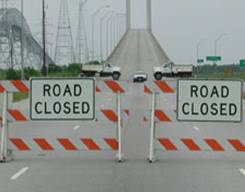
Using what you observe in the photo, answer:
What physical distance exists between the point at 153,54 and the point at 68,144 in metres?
157

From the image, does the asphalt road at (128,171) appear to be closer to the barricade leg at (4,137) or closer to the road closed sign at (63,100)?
the barricade leg at (4,137)

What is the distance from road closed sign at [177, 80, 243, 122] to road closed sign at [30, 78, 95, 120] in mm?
1856

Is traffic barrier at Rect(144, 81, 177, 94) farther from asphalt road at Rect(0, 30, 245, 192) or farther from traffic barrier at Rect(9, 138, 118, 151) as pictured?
traffic barrier at Rect(9, 138, 118, 151)

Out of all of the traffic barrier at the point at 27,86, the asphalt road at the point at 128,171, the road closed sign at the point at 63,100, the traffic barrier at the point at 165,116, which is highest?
the traffic barrier at the point at 27,86

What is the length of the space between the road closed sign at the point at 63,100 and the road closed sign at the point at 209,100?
6.09 ft

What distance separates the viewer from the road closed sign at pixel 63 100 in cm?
1627

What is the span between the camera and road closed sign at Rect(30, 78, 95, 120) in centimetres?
1627

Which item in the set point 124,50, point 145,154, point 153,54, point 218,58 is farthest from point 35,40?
point 145,154

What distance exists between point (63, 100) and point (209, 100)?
2957 mm

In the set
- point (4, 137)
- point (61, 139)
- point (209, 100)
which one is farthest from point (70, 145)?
point (209, 100)

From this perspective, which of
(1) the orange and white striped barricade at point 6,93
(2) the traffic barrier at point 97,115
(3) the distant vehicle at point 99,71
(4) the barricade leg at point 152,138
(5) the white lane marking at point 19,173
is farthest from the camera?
(3) the distant vehicle at point 99,71

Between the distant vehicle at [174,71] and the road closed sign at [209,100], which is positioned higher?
the road closed sign at [209,100]

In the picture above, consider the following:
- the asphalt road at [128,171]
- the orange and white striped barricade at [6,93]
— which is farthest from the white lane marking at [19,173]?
the orange and white striped barricade at [6,93]

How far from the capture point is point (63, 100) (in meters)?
16.3
